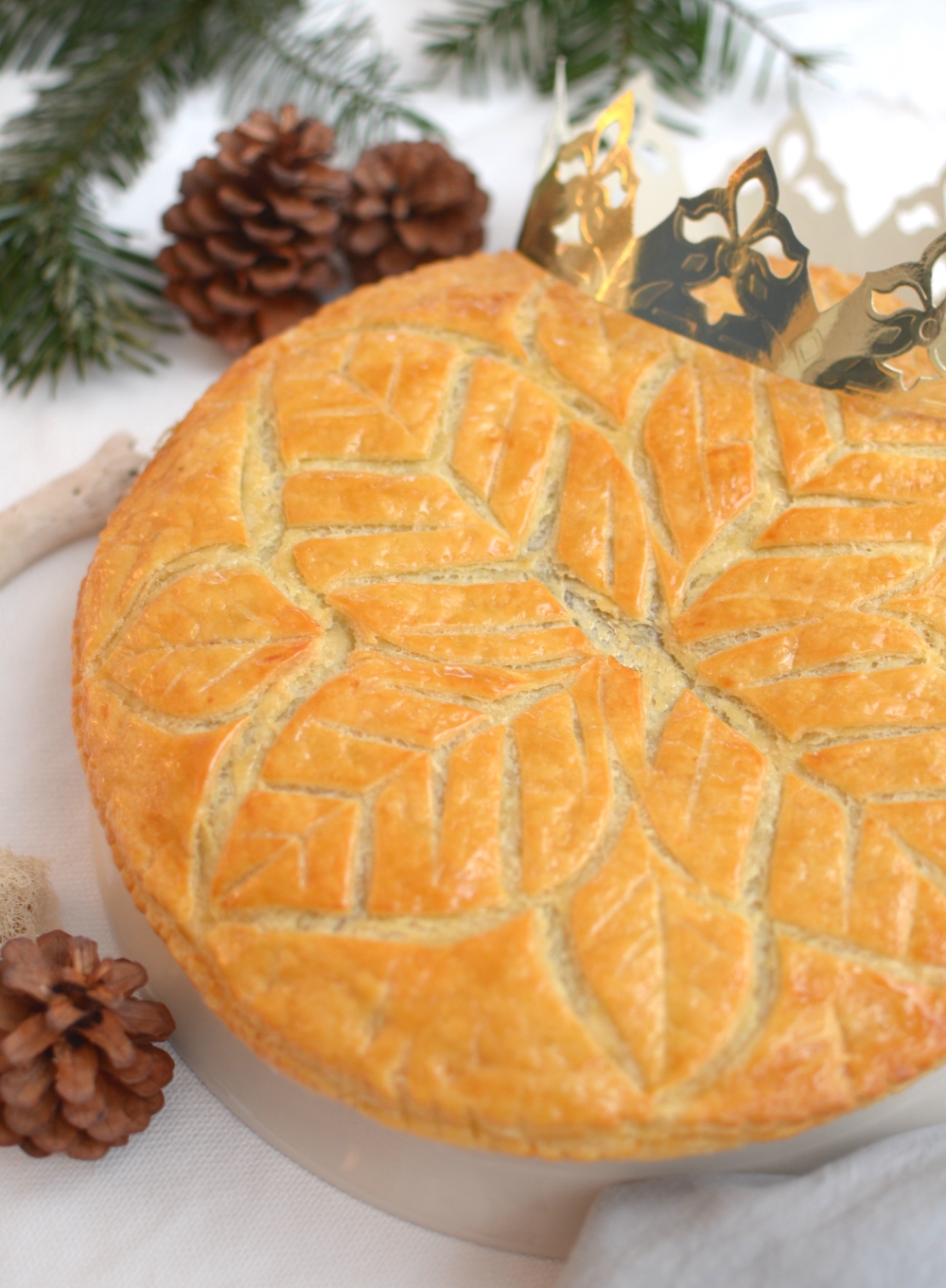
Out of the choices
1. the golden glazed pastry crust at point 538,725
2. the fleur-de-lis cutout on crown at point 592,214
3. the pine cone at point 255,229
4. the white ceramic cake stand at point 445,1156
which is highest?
the pine cone at point 255,229

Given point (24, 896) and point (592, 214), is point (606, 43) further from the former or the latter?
point (24, 896)

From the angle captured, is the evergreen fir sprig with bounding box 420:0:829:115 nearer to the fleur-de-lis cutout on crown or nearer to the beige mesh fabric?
the fleur-de-lis cutout on crown

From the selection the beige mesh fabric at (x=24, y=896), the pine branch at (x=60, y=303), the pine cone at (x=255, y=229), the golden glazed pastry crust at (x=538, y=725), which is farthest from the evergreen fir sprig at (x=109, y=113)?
the beige mesh fabric at (x=24, y=896)

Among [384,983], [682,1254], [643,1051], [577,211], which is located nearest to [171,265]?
[577,211]

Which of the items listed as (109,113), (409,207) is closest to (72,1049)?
(409,207)

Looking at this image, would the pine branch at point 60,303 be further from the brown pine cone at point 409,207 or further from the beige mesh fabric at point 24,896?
the beige mesh fabric at point 24,896

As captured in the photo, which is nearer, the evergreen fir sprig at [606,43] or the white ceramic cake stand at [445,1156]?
the white ceramic cake stand at [445,1156]
